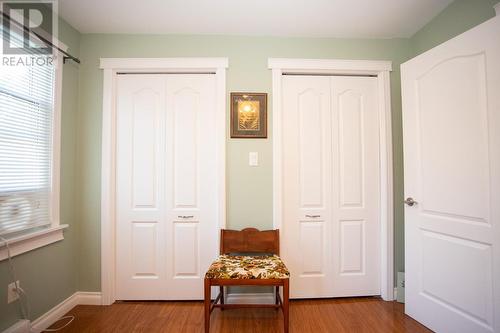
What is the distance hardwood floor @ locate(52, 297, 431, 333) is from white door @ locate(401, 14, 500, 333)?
0.85ft

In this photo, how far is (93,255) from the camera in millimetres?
2000

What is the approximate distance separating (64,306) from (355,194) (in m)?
2.77

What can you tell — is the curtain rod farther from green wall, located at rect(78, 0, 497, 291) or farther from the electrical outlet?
the electrical outlet

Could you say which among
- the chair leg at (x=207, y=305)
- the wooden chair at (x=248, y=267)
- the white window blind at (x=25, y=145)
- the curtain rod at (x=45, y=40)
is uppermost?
the curtain rod at (x=45, y=40)

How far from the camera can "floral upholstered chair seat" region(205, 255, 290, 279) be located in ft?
5.13

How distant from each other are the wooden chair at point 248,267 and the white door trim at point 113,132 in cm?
22

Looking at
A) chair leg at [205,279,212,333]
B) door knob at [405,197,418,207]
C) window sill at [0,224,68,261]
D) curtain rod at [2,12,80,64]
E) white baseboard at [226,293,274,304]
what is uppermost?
curtain rod at [2,12,80,64]

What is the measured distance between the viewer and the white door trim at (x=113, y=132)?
1984 millimetres

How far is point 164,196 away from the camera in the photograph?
2029 millimetres

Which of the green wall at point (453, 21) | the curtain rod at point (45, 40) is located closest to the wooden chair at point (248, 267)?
the curtain rod at point (45, 40)

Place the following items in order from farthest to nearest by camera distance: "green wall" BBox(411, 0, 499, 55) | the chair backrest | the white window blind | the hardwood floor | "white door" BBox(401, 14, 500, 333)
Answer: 1. the chair backrest
2. the hardwood floor
3. "green wall" BBox(411, 0, 499, 55)
4. the white window blind
5. "white door" BBox(401, 14, 500, 333)

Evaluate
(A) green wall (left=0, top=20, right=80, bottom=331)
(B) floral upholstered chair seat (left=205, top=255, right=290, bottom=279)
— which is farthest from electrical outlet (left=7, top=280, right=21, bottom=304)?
(B) floral upholstered chair seat (left=205, top=255, right=290, bottom=279)

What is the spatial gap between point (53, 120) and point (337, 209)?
103 inches

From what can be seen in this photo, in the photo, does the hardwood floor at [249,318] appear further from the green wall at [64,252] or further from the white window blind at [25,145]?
the white window blind at [25,145]
